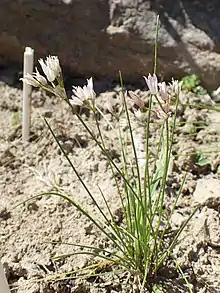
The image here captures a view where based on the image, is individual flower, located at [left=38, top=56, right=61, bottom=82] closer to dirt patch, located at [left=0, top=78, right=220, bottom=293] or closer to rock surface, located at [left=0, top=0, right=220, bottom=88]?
dirt patch, located at [left=0, top=78, right=220, bottom=293]

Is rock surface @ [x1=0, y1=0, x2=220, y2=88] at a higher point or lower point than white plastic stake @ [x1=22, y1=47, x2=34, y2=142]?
higher

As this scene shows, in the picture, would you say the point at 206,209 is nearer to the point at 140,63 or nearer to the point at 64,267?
the point at 64,267

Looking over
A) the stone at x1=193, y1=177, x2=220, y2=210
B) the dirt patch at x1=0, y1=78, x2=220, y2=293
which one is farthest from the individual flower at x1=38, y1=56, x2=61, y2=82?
the stone at x1=193, y1=177, x2=220, y2=210

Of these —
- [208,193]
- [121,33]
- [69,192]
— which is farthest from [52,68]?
[121,33]

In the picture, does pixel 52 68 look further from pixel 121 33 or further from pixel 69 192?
pixel 121 33

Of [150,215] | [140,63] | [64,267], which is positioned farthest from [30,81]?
[140,63]

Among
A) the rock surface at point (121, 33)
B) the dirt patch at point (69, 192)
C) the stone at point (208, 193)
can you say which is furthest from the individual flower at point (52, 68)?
the rock surface at point (121, 33)
